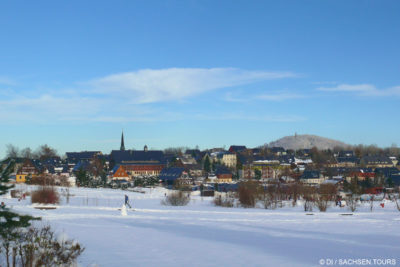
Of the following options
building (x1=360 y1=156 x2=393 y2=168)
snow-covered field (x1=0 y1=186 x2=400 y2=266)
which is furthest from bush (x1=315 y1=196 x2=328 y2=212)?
building (x1=360 y1=156 x2=393 y2=168)

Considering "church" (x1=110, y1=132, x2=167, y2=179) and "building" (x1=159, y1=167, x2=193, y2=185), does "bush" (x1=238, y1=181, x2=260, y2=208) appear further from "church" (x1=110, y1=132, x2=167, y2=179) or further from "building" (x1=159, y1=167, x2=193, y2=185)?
"church" (x1=110, y1=132, x2=167, y2=179)

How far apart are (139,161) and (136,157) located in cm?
135

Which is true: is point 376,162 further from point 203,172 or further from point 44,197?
point 44,197

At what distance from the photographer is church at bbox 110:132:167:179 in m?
111

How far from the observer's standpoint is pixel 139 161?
113625 millimetres

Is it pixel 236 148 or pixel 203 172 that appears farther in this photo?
pixel 236 148

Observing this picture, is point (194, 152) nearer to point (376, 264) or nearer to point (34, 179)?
point (34, 179)

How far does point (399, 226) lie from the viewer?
20484mm

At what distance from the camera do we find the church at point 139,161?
365 feet

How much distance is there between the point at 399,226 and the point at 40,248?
1778 centimetres

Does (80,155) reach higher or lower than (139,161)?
higher

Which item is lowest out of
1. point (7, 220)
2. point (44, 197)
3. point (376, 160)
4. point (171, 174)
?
point (44, 197)

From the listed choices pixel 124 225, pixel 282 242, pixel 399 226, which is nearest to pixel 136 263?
pixel 282 242

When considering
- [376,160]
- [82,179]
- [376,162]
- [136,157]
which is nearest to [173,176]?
[82,179]
